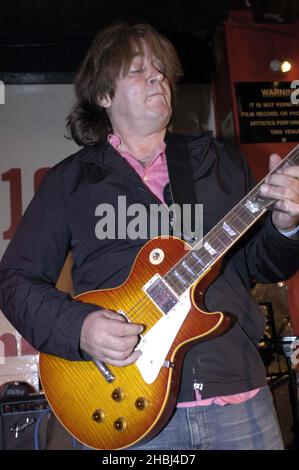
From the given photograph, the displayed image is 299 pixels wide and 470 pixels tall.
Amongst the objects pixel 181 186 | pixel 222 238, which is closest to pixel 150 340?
pixel 222 238

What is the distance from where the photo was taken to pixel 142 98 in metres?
1.82

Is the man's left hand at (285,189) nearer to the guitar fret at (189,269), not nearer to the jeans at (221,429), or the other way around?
the guitar fret at (189,269)

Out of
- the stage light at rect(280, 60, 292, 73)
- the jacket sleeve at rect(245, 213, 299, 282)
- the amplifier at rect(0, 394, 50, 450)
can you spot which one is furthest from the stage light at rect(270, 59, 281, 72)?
the amplifier at rect(0, 394, 50, 450)

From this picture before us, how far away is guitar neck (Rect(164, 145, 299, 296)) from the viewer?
4.69 ft

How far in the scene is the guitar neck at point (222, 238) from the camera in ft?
4.69

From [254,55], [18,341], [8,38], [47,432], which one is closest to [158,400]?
[47,432]

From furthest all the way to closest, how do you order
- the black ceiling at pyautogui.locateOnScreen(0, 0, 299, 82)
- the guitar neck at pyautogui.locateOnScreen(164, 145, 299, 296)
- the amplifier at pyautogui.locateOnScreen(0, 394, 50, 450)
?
the black ceiling at pyautogui.locateOnScreen(0, 0, 299, 82), the amplifier at pyautogui.locateOnScreen(0, 394, 50, 450), the guitar neck at pyautogui.locateOnScreen(164, 145, 299, 296)

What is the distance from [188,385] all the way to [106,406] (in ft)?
0.81

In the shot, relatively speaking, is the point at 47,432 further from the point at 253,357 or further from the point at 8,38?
the point at 8,38

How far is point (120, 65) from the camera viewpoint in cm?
192

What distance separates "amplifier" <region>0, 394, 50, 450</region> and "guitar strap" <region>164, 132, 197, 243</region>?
2.00 metres

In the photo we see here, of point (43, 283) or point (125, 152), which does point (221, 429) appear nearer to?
point (43, 283)
